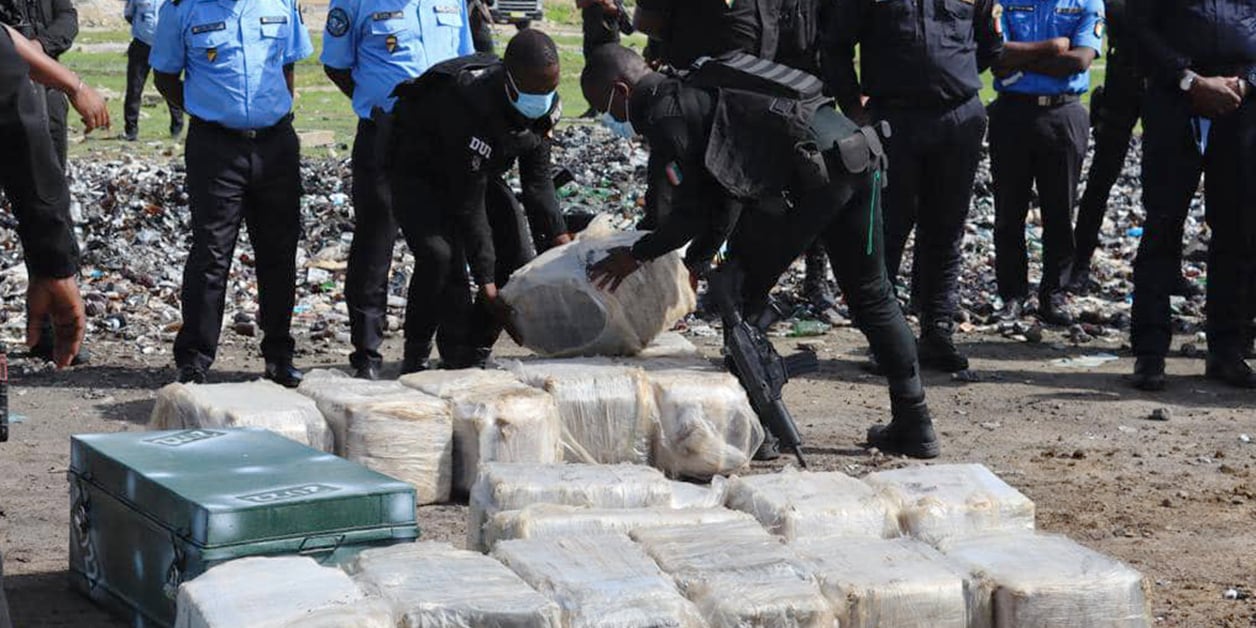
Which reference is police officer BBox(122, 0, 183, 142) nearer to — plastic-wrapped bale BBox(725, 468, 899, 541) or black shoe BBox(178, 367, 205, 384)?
black shoe BBox(178, 367, 205, 384)

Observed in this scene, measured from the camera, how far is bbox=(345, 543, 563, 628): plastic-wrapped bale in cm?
427

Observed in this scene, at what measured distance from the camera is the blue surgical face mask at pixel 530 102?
7.92m

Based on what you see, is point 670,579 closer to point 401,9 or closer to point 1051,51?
point 401,9

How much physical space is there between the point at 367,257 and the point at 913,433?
2928 millimetres

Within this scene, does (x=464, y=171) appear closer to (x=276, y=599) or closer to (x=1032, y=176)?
(x=1032, y=176)

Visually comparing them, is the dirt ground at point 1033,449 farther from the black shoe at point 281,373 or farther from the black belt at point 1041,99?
the black belt at point 1041,99

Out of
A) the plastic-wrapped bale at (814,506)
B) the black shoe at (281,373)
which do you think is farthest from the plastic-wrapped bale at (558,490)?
the black shoe at (281,373)

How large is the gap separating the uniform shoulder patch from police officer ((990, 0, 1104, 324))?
361 cm

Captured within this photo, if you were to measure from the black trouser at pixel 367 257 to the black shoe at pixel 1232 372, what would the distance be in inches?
166

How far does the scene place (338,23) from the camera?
9.06m

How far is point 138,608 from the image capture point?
5.39 m

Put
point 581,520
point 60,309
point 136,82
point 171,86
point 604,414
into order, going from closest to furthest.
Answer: point 60,309, point 581,520, point 604,414, point 171,86, point 136,82

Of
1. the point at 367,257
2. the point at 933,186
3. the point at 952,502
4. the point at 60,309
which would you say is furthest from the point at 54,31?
the point at 952,502

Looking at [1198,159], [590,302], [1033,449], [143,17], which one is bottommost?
[1033,449]
